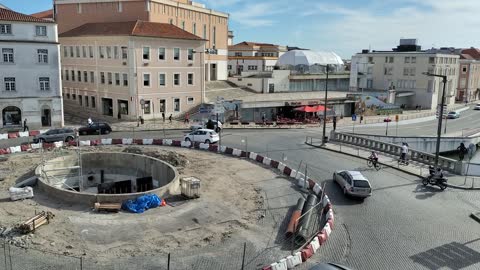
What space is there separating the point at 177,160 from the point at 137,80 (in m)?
21.9

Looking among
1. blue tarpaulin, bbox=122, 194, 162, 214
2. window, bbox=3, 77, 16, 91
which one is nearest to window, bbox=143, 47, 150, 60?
window, bbox=3, 77, 16, 91

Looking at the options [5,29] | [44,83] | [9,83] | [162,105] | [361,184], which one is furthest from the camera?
[162,105]

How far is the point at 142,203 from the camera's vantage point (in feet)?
75.0

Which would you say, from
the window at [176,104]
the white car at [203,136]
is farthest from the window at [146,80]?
the white car at [203,136]

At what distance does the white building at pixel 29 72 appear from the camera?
44469 mm

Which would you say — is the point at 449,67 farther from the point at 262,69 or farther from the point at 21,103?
the point at 21,103

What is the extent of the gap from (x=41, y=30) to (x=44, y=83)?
17.9 ft

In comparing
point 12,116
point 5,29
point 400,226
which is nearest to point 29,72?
point 5,29

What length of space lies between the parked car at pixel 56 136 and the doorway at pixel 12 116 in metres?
9.40

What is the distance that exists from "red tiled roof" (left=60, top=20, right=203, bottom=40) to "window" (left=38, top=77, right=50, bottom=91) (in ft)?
30.7

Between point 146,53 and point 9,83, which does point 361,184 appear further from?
point 9,83

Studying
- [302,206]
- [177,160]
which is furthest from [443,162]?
[177,160]

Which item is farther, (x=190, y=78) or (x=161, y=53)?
(x=190, y=78)

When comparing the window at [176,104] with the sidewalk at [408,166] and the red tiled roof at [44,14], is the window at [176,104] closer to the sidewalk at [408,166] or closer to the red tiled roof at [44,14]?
the sidewalk at [408,166]
